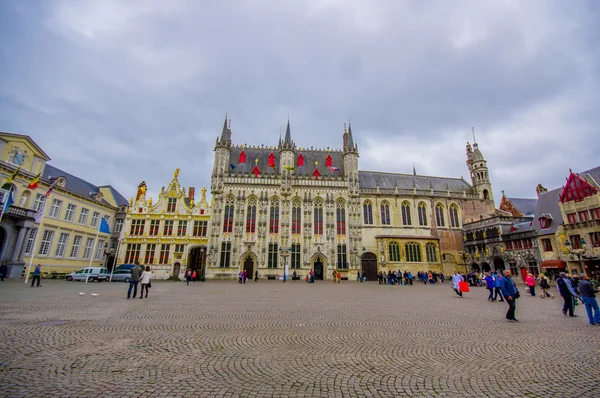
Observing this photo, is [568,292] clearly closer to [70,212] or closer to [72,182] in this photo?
[70,212]

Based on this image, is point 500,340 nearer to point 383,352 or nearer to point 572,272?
point 383,352

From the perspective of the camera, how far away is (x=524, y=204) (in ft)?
160

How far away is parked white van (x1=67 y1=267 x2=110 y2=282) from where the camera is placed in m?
28.1

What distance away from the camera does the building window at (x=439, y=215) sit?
41.9 m

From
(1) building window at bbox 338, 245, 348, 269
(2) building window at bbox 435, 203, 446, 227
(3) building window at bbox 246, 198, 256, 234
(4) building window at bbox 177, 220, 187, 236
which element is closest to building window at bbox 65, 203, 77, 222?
(4) building window at bbox 177, 220, 187, 236

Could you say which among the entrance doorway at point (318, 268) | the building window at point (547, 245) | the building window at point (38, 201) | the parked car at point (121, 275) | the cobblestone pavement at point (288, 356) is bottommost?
the cobblestone pavement at point (288, 356)

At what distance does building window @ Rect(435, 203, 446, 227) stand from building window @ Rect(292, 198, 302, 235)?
20944mm

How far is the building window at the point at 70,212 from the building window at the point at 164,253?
35.5ft

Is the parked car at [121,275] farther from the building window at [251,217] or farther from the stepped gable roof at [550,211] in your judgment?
the stepped gable roof at [550,211]

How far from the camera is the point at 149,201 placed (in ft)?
127

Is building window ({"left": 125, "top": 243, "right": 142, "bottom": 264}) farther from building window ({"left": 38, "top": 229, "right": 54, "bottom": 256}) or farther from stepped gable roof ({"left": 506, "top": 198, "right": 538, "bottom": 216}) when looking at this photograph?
stepped gable roof ({"left": 506, "top": 198, "right": 538, "bottom": 216})

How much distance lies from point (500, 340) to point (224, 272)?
108 feet

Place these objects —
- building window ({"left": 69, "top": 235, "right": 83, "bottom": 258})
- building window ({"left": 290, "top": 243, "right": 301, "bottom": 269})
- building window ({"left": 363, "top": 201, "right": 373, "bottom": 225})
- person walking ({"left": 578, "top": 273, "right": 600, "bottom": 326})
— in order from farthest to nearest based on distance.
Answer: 1. building window ({"left": 363, "top": 201, "right": 373, "bottom": 225})
2. building window ({"left": 290, "top": 243, "right": 301, "bottom": 269})
3. building window ({"left": 69, "top": 235, "right": 83, "bottom": 258})
4. person walking ({"left": 578, "top": 273, "right": 600, "bottom": 326})

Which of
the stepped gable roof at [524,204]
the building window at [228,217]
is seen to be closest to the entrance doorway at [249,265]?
the building window at [228,217]
